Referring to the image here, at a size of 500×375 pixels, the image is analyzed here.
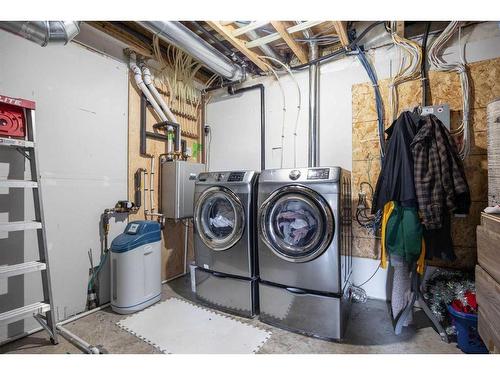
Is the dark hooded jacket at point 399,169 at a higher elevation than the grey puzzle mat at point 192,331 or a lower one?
higher

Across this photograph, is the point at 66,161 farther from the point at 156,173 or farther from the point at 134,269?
the point at 134,269

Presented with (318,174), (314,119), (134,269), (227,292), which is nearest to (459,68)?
(314,119)

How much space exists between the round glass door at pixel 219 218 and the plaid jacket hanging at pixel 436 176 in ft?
4.57

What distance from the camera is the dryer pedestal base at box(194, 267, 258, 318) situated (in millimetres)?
2170

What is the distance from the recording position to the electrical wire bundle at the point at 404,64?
7.58ft

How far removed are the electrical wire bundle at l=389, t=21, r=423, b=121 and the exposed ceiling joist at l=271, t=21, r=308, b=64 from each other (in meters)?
0.87

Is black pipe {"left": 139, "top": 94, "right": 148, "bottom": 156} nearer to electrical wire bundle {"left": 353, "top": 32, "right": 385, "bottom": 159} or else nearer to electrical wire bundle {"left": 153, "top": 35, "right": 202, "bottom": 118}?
electrical wire bundle {"left": 153, "top": 35, "right": 202, "bottom": 118}

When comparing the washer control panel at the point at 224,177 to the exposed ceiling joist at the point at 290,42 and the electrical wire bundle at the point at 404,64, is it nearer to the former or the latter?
the exposed ceiling joist at the point at 290,42

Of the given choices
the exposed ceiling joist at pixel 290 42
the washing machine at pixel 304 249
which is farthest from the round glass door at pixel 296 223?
the exposed ceiling joist at pixel 290 42

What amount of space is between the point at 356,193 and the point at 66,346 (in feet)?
9.29

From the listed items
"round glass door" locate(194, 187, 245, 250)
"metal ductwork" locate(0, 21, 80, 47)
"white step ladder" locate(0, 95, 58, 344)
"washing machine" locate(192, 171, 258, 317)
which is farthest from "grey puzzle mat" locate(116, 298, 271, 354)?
"metal ductwork" locate(0, 21, 80, 47)

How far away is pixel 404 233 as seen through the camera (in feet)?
5.90
